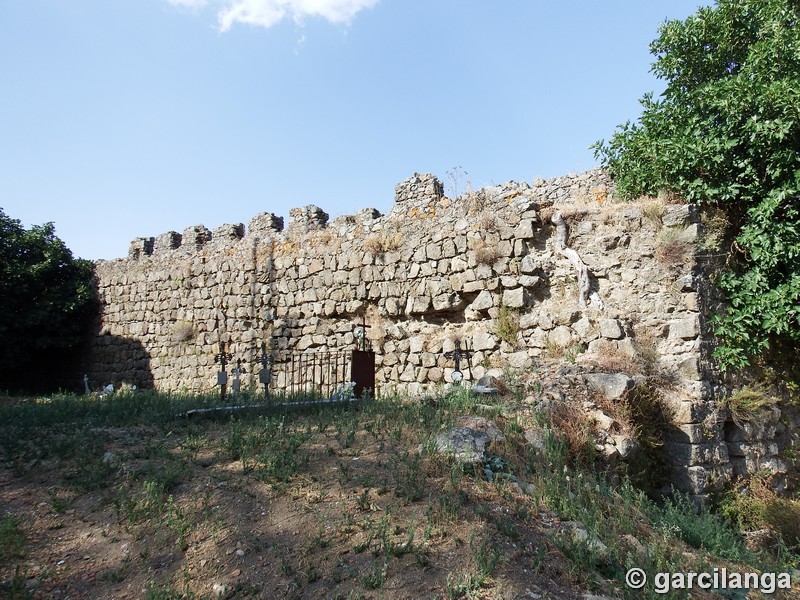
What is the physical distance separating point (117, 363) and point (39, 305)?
261 cm

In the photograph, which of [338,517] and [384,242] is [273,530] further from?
[384,242]

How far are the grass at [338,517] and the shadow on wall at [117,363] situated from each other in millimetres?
8762

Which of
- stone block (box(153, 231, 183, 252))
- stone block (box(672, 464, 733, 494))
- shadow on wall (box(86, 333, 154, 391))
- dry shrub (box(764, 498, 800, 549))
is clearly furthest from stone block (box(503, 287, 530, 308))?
shadow on wall (box(86, 333, 154, 391))

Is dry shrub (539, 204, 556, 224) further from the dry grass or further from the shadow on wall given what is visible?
the shadow on wall

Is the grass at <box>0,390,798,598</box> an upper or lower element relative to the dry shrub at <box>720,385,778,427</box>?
lower

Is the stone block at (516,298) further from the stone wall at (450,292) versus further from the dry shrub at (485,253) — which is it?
the dry shrub at (485,253)

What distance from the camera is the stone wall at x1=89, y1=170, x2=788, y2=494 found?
7.28 meters

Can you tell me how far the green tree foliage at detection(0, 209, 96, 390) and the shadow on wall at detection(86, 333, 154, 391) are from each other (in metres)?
0.81

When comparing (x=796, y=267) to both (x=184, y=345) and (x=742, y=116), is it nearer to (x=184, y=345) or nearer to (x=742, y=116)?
(x=742, y=116)

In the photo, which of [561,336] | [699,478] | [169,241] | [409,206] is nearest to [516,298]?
[561,336]

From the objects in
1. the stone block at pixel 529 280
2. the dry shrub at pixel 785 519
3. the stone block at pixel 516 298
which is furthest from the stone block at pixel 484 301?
the dry shrub at pixel 785 519

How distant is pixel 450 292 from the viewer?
9.48m

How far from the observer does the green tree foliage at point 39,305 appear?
1492cm

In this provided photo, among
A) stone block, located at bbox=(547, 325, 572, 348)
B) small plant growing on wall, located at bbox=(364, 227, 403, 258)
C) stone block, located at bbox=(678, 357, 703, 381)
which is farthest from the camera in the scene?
small plant growing on wall, located at bbox=(364, 227, 403, 258)
